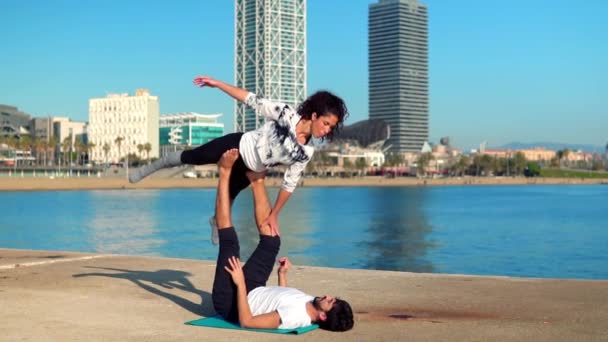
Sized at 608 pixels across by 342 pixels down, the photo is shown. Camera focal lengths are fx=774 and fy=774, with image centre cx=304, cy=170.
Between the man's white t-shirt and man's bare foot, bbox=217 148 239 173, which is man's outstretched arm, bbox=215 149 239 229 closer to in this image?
man's bare foot, bbox=217 148 239 173

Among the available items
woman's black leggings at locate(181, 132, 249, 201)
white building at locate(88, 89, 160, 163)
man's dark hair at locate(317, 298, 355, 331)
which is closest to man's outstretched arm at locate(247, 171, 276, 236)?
woman's black leggings at locate(181, 132, 249, 201)

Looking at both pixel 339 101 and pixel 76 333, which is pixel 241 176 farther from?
pixel 76 333

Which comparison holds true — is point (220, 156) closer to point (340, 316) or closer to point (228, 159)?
point (228, 159)

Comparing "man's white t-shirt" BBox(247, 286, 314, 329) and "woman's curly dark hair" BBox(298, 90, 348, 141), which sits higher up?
"woman's curly dark hair" BBox(298, 90, 348, 141)

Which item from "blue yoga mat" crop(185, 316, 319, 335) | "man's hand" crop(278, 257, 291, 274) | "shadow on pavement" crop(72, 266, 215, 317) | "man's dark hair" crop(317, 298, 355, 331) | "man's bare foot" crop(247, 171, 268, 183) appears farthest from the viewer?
"shadow on pavement" crop(72, 266, 215, 317)

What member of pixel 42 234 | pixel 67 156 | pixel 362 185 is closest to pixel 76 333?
pixel 42 234

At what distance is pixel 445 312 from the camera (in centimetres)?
825

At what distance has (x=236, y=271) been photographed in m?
7.30

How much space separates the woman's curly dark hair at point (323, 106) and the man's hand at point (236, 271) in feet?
5.04

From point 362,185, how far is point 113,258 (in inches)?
6520

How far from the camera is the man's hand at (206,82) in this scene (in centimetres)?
783

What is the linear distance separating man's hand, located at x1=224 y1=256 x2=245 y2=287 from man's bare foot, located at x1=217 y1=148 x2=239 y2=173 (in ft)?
3.02

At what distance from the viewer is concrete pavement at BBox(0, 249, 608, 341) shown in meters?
7.07

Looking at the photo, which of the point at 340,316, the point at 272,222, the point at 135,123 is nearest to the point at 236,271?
the point at 272,222
